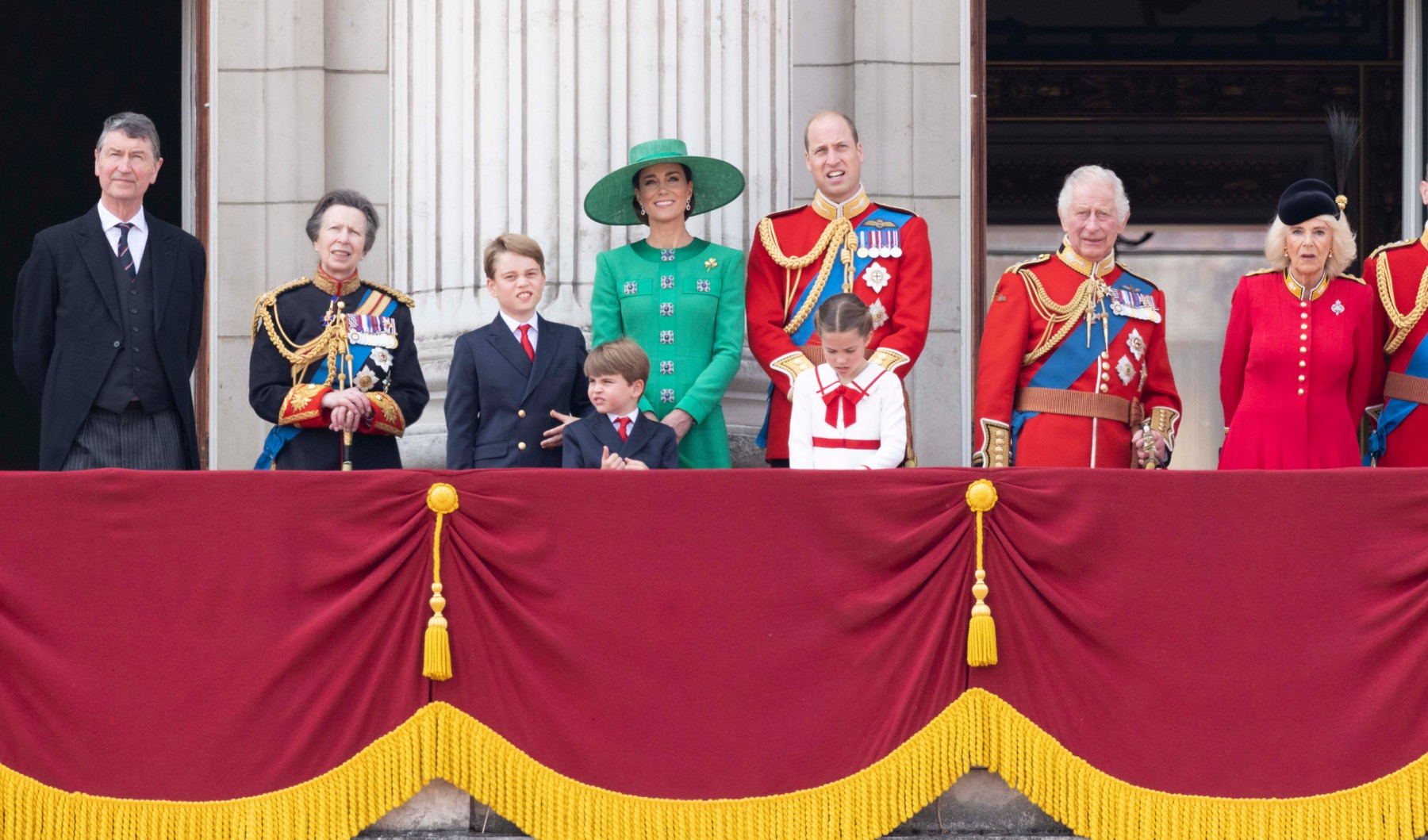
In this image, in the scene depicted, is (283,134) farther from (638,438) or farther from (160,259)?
(638,438)

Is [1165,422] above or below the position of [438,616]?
above

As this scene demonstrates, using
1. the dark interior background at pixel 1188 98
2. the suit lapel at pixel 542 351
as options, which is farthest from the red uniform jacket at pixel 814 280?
the dark interior background at pixel 1188 98

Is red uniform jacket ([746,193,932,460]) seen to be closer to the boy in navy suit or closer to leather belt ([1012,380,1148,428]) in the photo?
leather belt ([1012,380,1148,428])

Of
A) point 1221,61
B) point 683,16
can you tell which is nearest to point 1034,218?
point 1221,61

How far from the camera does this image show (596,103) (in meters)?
7.14

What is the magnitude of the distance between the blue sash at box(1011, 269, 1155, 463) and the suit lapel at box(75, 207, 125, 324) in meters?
2.65

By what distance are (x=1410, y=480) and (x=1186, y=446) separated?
6888mm

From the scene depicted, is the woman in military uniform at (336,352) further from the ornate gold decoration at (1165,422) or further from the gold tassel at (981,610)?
the ornate gold decoration at (1165,422)

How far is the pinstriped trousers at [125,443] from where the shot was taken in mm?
5668

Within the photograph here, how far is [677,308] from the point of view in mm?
6164

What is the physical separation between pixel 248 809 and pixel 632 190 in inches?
101

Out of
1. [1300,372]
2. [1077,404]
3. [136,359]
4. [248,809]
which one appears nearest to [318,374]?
[136,359]

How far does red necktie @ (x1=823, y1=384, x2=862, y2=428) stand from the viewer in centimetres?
555

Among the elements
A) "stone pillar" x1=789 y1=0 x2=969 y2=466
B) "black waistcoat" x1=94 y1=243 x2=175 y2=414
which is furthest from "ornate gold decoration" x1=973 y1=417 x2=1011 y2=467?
"black waistcoat" x1=94 y1=243 x2=175 y2=414
